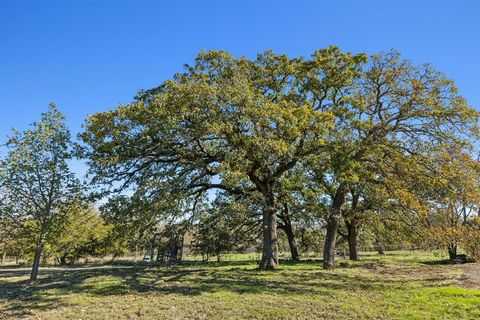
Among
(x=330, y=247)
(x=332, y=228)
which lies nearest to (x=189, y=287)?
(x=330, y=247)

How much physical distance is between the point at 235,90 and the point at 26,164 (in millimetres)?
10430

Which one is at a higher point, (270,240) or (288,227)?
(288,227)

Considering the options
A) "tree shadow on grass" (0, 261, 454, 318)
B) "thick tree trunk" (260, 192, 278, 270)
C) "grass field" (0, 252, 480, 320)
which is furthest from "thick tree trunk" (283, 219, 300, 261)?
"grass field" (0, 252, 480, 320)

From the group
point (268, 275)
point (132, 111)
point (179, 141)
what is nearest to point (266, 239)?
point (268, 275)

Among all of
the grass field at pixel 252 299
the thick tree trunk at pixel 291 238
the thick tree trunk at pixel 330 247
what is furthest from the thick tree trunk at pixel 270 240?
the thick tree trunk at pixel 291 238

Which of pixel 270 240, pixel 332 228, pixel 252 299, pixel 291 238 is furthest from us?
pixel 291 238

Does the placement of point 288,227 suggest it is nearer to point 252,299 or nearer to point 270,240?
point 270,240

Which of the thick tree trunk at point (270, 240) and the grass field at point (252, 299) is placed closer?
the grass field at point (252, 299)

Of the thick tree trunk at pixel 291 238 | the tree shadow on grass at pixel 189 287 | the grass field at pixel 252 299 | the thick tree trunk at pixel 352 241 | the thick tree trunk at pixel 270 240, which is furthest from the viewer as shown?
the thick tree trunk at pixel 291 238

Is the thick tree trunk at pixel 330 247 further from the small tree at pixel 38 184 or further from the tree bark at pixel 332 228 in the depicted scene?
the small tree at pixel 38 184

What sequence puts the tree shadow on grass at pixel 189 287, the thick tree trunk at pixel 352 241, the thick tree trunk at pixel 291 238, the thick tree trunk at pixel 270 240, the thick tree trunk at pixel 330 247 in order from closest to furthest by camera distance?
the tree shadow on grass at pixel 189 287
the thick tree trunk at pixel 270 240
the thick tree trunk at pixel 330 247
the thick tree trunk at pixel 352 241
the thick tree trunk at pixel 291 238

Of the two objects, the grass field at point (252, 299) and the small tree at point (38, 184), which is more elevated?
the small tree at point (38, 184)

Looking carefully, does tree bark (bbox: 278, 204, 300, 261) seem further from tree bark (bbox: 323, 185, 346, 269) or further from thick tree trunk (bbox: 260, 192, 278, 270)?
thick tree trunk (bbox: 260, 192, 278, 270)

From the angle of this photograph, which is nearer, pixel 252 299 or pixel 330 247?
pixel 252 299
